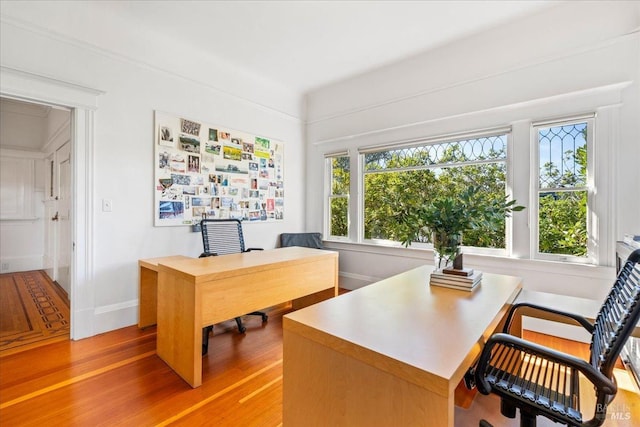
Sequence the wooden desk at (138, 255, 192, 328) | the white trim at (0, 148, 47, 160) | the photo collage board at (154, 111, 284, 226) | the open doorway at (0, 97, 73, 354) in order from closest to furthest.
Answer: the wooden desk at (138, 255, 192, 328) → the photo collage board at (154, 111, 284, 226) → the open doorway at (0, 97, 73, 354) → the white trim at (0, 148, 47, 160)

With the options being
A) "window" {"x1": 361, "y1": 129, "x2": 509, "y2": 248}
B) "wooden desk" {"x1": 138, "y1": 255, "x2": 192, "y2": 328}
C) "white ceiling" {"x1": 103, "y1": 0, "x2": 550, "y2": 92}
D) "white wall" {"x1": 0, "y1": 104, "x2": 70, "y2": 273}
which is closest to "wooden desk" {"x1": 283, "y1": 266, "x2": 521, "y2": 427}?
"window" {"x1": 361, "y1": 129, "x2": 509, "y2": 248}

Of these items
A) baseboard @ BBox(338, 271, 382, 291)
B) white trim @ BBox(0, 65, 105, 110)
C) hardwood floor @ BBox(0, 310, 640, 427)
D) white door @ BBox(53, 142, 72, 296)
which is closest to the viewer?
hardwood floor @ BBox(0, 310, 640, 427)

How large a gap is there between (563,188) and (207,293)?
323 cm

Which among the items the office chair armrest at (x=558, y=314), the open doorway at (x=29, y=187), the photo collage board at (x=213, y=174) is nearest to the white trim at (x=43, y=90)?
the photo collage board at (x=213, y=174)

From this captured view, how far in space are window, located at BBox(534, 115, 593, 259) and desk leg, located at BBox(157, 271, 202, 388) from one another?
10.3 feet

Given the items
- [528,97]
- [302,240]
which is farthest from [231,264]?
[528,97]

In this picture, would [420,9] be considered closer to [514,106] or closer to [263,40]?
[514,106]

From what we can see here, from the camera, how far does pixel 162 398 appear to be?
180cm

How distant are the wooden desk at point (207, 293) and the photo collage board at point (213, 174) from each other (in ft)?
3.78

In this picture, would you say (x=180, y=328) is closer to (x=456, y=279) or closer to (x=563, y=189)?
(x=456, y=279)

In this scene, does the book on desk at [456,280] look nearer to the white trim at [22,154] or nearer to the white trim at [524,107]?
the white trim at [524,107]

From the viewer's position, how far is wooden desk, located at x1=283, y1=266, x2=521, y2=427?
0.84 m

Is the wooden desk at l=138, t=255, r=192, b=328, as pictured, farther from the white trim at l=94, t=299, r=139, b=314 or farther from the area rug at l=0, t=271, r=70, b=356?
the area rug at l=0, t=271, r=70, b=356

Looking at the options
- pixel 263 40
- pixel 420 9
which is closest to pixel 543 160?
pixel 420 9
